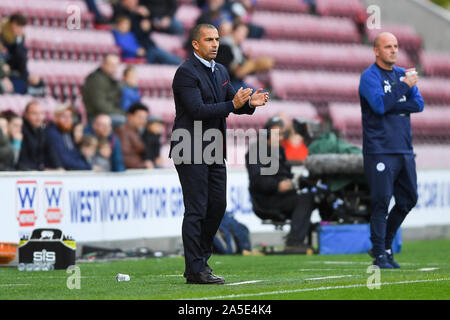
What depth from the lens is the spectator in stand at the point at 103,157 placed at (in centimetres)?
1567

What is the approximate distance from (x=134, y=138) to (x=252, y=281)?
790 centimetres

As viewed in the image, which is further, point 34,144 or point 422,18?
point 422,18

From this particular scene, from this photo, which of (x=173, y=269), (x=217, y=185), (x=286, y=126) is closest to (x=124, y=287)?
(x=217, y=185)

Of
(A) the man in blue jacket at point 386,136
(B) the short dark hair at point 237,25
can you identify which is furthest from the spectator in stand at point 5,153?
(B) the short dark hair at point 237,25

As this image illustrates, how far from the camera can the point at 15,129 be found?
50.6 ft

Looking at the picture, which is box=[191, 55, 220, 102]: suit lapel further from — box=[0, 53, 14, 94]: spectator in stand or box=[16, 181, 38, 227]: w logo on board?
box=[0, 53, 14, 94]: spectator in stand

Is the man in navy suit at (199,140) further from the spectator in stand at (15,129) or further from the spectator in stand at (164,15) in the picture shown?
the spectator in stand at (164,15)

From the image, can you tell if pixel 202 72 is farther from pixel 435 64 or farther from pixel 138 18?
pixel 435 64

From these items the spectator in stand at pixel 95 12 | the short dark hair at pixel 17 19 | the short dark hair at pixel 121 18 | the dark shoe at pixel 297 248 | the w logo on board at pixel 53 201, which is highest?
the spectator in stand at pixel 95 12

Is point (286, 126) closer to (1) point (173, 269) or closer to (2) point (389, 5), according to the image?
(1) point (173, 269)

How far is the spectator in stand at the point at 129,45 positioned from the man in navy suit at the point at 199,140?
38.6ft

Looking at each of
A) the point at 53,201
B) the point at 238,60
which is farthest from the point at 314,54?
the point at 53,201

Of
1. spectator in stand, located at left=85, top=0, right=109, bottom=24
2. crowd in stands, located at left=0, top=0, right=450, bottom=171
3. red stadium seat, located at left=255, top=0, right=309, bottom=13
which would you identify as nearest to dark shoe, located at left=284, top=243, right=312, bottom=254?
crowd in stands, located at left=0, top=0, right=450, bottom=171
